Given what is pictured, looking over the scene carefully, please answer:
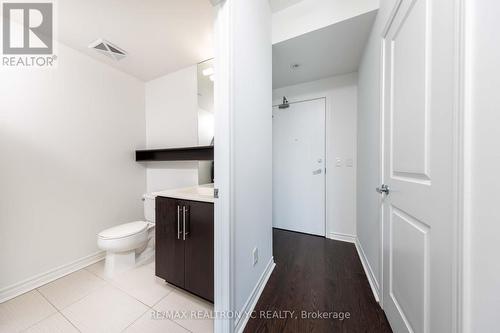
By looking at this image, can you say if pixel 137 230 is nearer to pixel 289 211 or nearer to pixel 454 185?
pixel 289 211

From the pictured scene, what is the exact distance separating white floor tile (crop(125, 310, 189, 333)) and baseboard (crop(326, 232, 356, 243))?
1972 millimetres

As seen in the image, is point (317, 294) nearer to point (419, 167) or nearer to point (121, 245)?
point (419, 167)

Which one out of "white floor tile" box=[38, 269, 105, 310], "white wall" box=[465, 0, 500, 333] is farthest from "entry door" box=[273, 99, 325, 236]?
"white floor tile" box=[38, 269, 105, 310]

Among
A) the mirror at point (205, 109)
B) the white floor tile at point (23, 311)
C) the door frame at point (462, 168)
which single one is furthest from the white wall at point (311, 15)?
the white floor tile at point (23, 311)

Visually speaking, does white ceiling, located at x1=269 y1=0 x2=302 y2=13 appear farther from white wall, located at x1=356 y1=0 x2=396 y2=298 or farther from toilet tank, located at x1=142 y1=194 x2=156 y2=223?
toilet tank, located at x1=142 y1=194 x2=156 y2=223

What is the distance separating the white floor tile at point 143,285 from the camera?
1.35 m

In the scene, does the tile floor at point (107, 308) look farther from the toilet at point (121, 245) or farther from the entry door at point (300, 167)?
the entry door at point (300, 167)

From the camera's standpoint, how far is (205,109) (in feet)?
6.73

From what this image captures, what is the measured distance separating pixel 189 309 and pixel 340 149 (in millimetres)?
2352

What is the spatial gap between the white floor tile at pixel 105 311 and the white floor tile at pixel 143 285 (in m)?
0.05

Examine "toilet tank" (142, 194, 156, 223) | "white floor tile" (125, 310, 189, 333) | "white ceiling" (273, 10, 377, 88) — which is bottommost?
"white floor tile" (125, 310, 189, 333)

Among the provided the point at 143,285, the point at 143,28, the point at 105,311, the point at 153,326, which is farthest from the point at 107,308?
the point at 143,28

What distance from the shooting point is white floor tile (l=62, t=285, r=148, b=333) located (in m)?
1.12

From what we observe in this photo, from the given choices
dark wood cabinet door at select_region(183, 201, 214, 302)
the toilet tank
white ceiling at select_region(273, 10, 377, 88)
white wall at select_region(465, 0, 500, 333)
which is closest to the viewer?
white wall at select_region(465, 0, 500, 333)
